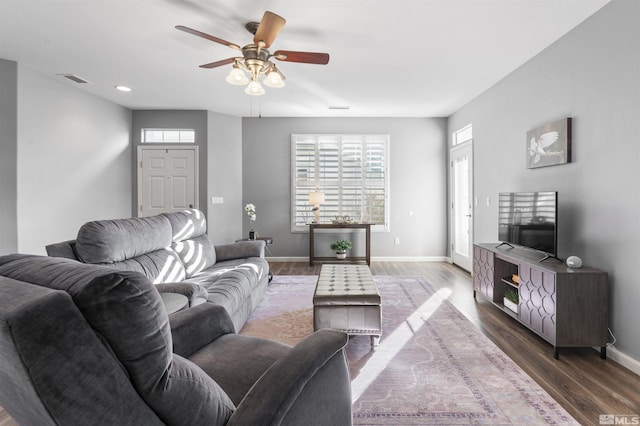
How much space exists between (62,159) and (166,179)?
1.65m

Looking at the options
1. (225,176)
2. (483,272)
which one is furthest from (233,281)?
(225,176)

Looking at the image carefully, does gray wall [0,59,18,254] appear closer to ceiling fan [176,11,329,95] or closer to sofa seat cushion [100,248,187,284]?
sofa seat cushion [100,248,187,284]

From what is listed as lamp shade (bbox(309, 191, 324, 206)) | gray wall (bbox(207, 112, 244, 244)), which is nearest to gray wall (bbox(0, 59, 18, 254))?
gray wall (bbox(207, 112, 244, 244))

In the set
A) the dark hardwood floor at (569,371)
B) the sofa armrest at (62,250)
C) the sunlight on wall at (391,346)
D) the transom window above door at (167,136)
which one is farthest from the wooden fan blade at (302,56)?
the transom window above door at (167,136)

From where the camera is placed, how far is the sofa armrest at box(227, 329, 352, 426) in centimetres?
93

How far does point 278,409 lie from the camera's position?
3.08 feet

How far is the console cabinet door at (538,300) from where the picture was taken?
94.4 inches

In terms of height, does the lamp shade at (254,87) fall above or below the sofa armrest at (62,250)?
above

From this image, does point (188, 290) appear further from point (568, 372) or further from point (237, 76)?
point (568, 372)

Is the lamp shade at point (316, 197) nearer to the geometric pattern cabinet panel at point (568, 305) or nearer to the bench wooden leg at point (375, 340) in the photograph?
the bench wooden leg at point (375, 340)

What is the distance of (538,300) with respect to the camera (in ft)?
8.42

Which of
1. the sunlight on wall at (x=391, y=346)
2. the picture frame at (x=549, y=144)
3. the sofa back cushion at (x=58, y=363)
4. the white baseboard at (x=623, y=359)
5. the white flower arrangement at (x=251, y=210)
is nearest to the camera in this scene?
the sofa back cushion at (x=58, y=363)

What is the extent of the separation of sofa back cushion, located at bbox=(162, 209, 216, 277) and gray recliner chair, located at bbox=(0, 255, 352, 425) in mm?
2293

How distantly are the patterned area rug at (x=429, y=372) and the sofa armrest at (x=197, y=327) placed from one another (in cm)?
86
